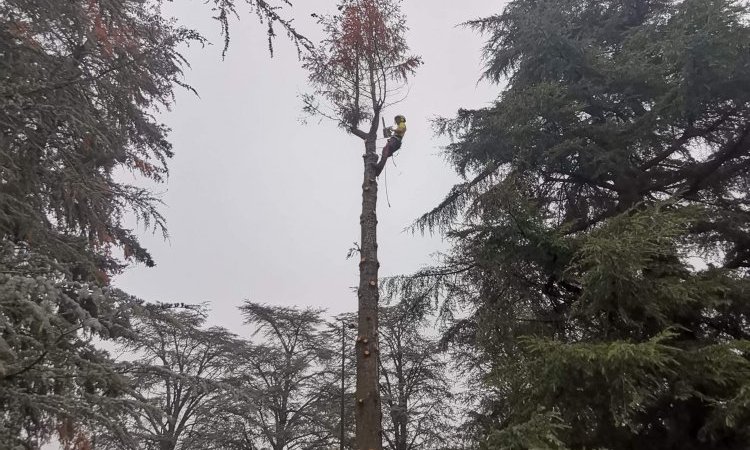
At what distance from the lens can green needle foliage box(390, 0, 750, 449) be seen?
14.9 ft

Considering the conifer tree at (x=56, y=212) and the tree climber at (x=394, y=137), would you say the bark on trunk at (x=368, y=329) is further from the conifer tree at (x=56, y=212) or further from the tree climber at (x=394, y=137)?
the conifer tree at (x=56, y=212)

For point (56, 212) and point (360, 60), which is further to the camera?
point (360, 60)

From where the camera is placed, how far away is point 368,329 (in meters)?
5.32

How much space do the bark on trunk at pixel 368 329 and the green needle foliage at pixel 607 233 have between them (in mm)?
1094

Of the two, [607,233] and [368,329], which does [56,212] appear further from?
[607,233]

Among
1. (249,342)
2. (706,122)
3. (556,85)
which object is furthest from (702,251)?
(249,342)

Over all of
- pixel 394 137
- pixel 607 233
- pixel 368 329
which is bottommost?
pixel 368 329

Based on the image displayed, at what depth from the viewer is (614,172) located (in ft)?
26.0

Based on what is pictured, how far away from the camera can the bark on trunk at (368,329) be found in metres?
4.80

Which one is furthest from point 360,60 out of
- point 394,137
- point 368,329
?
point 368,329

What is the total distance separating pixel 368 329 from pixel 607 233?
277 centimetres

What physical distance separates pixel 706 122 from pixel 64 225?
9.45 meters

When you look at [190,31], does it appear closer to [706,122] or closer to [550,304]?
[550,304]

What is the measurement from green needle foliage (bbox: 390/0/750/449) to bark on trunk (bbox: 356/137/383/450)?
1094 mm
